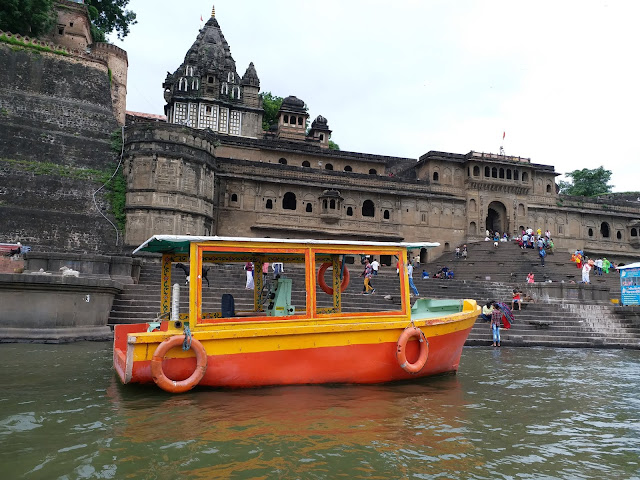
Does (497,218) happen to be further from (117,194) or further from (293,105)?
(117,194)

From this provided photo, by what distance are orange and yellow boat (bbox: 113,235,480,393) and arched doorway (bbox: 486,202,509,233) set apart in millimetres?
30458

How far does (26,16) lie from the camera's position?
89.9 ft

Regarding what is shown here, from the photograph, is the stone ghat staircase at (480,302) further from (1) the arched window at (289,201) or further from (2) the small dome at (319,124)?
(2) the small dome at (319,124)

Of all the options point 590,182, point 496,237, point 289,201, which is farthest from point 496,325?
point 590,182

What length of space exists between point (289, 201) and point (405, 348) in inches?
988

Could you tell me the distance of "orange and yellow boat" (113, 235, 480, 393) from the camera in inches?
251

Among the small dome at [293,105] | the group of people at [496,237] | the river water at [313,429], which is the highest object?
the small dome at [293,105]

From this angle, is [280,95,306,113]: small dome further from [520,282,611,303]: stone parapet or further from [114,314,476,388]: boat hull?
[114,314,476,388]: boat hull

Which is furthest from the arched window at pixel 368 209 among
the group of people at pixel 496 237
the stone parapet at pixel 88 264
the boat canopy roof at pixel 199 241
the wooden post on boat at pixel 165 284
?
the wooden post on boat at pixel 165 284

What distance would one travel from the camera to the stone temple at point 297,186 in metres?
24.3

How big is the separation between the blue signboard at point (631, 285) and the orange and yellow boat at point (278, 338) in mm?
11672

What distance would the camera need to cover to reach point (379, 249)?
7598 millimetres

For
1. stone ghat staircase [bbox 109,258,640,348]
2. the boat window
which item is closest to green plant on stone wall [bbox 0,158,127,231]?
stone ghat staircase [bbox 109,258,640,348]

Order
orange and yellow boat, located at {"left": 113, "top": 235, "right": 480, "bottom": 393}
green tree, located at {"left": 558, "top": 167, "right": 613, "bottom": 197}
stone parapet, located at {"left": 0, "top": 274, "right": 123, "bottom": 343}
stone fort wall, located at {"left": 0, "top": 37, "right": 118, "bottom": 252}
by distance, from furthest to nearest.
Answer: green tree, located at {"left": 558, "top": 167, "right": 613, "bottom": 197}, stone fort wall, located at {"left": 0, "top": 37, "right": 118, "bottom": 252}, stone parapet, located at {"left": 0, "top": 274, "right": 123, "bottom": 343}, orange and yellow boat, located at {"left": 113, "top": 235, "right": 480, "bottom": 393}
